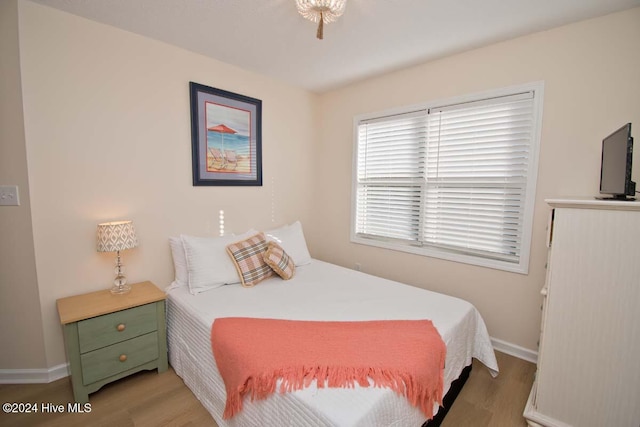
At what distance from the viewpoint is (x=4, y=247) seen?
6.00 feet

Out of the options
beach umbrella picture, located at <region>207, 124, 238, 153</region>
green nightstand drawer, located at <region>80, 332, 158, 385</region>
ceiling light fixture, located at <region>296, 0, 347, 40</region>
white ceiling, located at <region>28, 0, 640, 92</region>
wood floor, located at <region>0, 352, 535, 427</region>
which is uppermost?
white ceiling, located at <region>28, 0, 640, 92</region>

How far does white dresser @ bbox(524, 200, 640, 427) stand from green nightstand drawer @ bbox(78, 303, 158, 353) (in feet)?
8.06

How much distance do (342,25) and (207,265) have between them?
6.70 ft

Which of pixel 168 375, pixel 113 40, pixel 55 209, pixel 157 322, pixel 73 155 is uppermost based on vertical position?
pixel 113 40

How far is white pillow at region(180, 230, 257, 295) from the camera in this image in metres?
2.20

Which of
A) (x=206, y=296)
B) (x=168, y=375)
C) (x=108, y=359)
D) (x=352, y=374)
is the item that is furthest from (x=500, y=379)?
(x=108, y=359)

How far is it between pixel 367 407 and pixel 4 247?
7.92 ft

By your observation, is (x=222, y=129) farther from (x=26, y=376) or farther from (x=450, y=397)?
(x=450, y=397)

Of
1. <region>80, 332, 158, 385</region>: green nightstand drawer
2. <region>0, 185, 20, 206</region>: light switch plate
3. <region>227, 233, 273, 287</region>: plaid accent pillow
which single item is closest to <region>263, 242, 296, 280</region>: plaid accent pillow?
<region>227, 233, 273, 287</region>: plaid accent pillow

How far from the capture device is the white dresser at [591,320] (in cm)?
136

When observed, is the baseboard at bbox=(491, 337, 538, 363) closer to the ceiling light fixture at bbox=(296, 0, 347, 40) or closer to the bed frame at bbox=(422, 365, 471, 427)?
the bed frame at bbox=(422, 365, 471, 427)

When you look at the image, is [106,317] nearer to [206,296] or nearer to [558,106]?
[206,296]

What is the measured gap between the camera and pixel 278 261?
242cm

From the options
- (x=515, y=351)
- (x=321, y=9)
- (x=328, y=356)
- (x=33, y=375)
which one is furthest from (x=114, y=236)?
(x=515, y=351)
